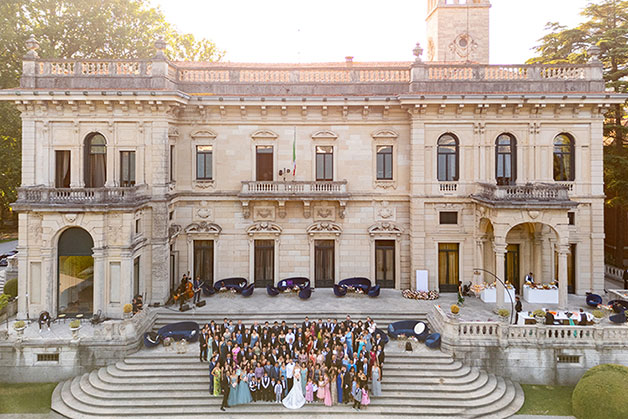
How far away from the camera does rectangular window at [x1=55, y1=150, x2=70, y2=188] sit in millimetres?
27906

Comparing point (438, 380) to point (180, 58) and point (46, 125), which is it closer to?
point (46, 125)

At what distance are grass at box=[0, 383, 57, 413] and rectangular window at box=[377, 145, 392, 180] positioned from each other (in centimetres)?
2123

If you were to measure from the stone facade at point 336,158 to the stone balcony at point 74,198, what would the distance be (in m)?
1.12

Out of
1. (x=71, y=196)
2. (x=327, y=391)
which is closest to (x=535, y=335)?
(x=327, y=391)

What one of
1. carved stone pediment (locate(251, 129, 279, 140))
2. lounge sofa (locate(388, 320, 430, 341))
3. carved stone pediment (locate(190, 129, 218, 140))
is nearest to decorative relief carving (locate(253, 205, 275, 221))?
carved stone pediment (locate(251, 129, 279, 140))

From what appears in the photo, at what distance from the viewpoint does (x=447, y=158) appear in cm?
2967

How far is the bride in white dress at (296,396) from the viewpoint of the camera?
19078 millimetres

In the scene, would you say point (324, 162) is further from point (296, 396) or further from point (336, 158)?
point (296, 396)

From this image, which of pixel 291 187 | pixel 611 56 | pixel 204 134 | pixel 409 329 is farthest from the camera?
pixel 611 56

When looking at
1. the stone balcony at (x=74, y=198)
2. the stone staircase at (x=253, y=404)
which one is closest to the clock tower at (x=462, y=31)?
the stone staircase at (x=253, y=404)

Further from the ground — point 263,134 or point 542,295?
point 263,134

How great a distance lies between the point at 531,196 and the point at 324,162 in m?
12.4

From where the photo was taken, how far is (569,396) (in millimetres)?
20906

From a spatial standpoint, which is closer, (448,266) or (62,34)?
(448,266)
